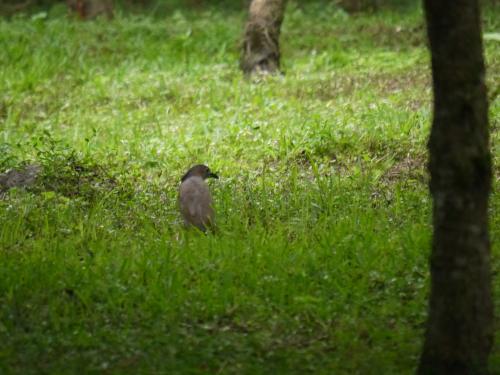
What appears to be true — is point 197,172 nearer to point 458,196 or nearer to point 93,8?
point 458,196

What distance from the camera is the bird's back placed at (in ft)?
27.2

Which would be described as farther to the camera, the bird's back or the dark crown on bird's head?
the dark crown on bird's head

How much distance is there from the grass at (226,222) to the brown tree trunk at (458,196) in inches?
21.7

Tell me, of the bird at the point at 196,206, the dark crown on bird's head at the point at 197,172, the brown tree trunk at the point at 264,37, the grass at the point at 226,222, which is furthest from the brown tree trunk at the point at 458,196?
the brown tree trunk at the point at 264,37

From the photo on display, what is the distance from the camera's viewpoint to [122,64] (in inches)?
722

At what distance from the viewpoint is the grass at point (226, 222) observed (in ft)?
20.1

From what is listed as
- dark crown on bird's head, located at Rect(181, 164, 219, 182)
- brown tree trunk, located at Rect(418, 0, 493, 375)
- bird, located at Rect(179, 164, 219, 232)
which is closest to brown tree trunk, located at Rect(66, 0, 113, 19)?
dark crown on bird's head, located at Rect(181, 164, 219, 182)

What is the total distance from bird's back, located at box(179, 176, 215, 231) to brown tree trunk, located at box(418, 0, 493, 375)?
10.8 ft

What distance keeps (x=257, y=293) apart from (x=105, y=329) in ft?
3.56

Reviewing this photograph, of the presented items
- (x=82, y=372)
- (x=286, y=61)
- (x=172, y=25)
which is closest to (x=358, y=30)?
(x=286, y=61)

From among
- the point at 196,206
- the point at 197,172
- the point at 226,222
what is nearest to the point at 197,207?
the point at 196,206

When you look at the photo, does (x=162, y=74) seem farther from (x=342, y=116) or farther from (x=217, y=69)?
(x=342, y=116)

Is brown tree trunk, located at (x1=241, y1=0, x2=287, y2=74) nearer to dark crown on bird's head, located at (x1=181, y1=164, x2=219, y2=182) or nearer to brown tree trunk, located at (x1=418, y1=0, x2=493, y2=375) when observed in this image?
dark crown on bird's head, located at (x1=181, y1=164, x2=219, y2=182)

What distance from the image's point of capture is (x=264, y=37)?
16.9 m
